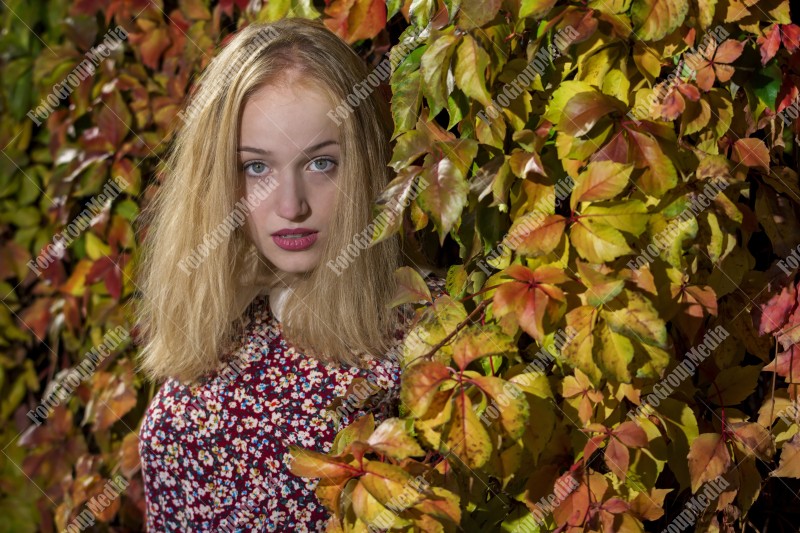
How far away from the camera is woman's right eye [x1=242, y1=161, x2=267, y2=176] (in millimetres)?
1373

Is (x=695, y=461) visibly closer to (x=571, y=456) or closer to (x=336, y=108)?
(x=571, y=456)

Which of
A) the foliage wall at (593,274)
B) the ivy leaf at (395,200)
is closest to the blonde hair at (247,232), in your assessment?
the foliage wall at (593,274)

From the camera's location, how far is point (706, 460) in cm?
94

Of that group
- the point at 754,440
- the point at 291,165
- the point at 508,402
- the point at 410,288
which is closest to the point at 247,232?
the point at 291,165

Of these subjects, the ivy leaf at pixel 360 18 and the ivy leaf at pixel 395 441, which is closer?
the ivy leaf at pixel 395 441

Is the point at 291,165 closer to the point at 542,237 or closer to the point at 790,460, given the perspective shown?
the point at 542,237

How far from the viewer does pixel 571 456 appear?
1000 millimetres

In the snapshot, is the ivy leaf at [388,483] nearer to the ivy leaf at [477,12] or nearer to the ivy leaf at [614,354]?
the ivy leaf at [614,354]

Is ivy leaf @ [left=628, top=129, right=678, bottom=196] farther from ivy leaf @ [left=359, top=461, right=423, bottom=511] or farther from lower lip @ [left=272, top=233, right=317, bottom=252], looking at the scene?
lower lip @ [left=272, top=233, right=317, bottom=252]

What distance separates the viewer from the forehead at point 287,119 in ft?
4.30

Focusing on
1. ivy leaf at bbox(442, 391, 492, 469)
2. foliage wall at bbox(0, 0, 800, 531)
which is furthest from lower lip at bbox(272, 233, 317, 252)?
ivy leaf at bbox(442, 391, 492, 469)

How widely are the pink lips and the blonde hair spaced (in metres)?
0.03

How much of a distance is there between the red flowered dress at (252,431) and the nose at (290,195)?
238 mm

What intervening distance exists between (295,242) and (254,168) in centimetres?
13
